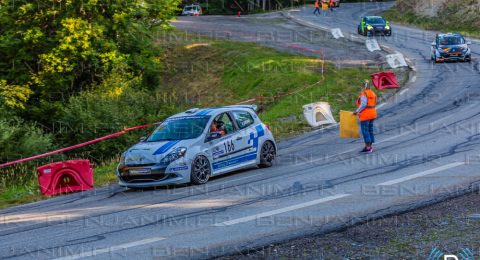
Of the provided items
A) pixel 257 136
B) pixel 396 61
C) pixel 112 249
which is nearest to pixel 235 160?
pixel 257 136

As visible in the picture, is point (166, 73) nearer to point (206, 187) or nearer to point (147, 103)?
point (147, 103)

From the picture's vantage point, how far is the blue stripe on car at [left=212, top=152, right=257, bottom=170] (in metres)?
17.0

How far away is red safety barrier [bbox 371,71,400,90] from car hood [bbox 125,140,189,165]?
58.9 ft

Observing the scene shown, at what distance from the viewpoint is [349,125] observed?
21469mm

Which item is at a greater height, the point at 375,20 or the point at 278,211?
the point at 278,211

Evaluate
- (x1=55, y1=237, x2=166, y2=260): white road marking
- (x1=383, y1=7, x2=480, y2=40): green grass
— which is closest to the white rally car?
Answer: (x1=55, y1=237, x2=166, y2=260): white road marking

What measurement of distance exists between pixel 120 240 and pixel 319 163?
801 centimetres

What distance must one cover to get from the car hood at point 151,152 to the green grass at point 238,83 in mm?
2047

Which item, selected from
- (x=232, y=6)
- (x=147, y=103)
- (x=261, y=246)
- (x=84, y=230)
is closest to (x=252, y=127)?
(x=84, y=230)

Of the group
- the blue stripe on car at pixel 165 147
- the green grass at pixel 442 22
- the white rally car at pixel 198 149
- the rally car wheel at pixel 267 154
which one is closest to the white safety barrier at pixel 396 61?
the green grass at pixel 442 22

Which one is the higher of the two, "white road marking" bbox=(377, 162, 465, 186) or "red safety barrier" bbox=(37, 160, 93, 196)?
"white road marking" bbox=(377, 162, 465, 186)

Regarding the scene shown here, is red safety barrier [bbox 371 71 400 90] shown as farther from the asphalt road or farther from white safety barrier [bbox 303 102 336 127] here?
the asphalt road

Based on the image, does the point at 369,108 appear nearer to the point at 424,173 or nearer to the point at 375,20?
the point at 424,173

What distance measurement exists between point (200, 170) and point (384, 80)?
19.0 m
